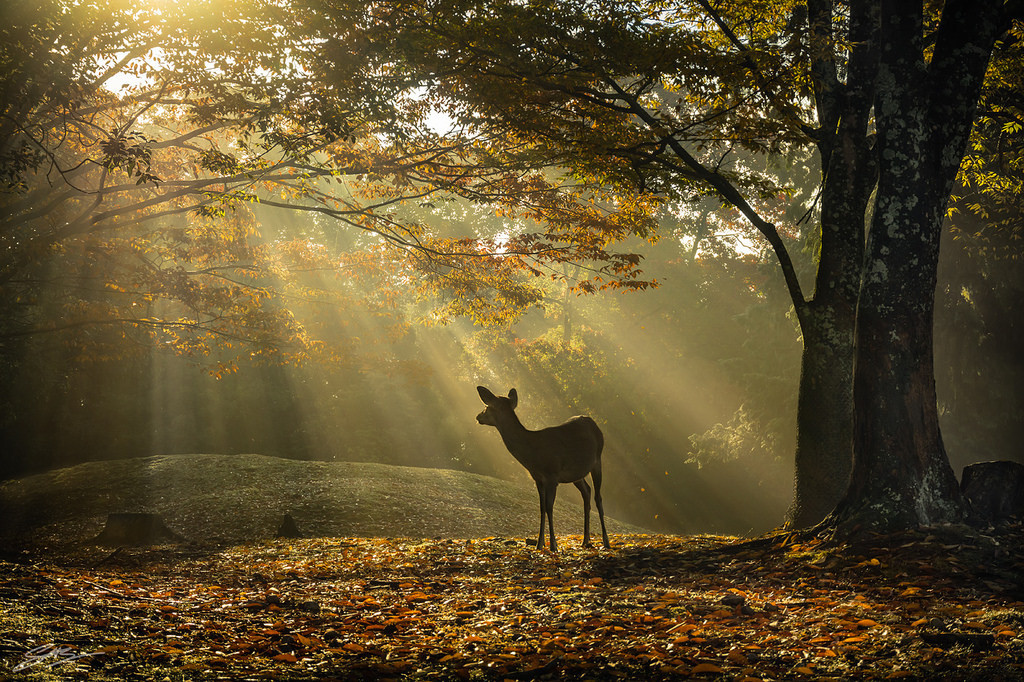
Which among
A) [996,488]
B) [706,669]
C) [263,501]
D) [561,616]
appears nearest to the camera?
[706,669]

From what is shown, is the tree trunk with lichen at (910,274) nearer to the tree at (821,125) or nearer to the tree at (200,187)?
the tree at (821,125)

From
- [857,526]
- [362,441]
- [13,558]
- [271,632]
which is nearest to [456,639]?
[271,632]

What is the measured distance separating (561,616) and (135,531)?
27.9 feet

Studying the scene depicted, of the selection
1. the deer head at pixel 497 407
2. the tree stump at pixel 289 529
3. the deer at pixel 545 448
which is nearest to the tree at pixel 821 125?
the deer at pixel 545 448

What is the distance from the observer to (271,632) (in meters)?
4.83

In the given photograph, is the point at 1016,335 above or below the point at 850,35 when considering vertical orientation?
below

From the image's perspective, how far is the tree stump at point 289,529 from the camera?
458 inches

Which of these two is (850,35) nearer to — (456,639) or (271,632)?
(456,639)

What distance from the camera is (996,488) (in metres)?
7.39

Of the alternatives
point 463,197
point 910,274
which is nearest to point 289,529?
point 463,197

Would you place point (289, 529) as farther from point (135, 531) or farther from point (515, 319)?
point (515, 319)

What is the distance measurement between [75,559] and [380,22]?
8.27 m
